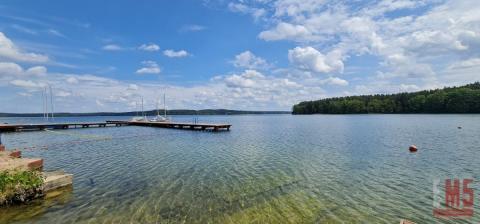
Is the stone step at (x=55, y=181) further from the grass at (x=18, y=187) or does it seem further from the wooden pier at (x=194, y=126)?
the wooden pier at (x=194, y=126)

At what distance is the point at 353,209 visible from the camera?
443 inches

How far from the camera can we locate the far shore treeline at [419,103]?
394ft

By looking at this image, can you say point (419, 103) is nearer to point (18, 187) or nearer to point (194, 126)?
point (194, 126)

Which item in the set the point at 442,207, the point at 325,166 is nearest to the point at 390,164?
the point at 325,166

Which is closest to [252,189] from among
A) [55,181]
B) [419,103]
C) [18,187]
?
[55,181]

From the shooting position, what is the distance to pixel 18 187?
1173 centimetres

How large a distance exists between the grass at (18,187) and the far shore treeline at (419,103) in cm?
14868

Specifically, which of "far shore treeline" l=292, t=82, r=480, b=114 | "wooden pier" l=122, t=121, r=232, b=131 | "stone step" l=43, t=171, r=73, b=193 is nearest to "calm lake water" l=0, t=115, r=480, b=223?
"stone step" l=43, t=171, r=73, b=193

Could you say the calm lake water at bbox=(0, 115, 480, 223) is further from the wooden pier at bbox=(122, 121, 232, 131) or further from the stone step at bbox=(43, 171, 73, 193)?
the wooden pier at bbox=(122, 121, 232, 131)

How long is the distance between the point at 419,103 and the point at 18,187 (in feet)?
530

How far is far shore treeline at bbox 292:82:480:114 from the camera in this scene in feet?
394

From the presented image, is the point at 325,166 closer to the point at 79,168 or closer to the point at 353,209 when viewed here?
the point at 353,209

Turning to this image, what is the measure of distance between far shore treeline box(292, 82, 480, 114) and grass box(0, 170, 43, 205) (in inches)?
5853

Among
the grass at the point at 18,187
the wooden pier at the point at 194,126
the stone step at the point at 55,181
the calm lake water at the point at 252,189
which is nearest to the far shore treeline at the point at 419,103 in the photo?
the wooden pier at the point at 194,126
